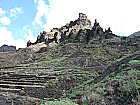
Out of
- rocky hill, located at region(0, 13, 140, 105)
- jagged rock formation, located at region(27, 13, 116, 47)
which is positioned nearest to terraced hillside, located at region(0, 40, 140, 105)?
rocky hill, located at region(0, 13, 140, 105)

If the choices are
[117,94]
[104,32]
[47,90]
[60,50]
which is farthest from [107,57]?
[117,94]

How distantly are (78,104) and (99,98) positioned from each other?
115cm

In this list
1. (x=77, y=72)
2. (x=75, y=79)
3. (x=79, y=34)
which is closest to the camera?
(x=75, y=79)

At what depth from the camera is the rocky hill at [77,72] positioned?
12819 millimetres

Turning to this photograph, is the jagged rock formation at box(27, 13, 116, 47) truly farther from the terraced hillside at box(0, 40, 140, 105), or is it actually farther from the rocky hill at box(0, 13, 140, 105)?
the terraced hillside at box(0, 40, 140, 105)

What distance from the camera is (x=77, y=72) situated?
132ft

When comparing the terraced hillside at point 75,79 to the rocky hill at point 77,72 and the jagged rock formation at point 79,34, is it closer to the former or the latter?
the rocky hill at point 77,72

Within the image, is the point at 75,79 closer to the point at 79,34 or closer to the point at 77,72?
the point at 77,72

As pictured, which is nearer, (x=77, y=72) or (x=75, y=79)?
(x=75, y=79)

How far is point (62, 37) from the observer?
104750 mm

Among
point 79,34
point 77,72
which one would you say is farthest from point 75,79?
point 79,34

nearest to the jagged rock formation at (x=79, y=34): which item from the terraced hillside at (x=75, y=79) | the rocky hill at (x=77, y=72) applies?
the rocky hill at (x=77, y=72)

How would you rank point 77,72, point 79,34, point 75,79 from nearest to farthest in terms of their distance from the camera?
point 75,79 → point 77,72 → point 79,34

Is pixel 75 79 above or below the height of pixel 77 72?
below
